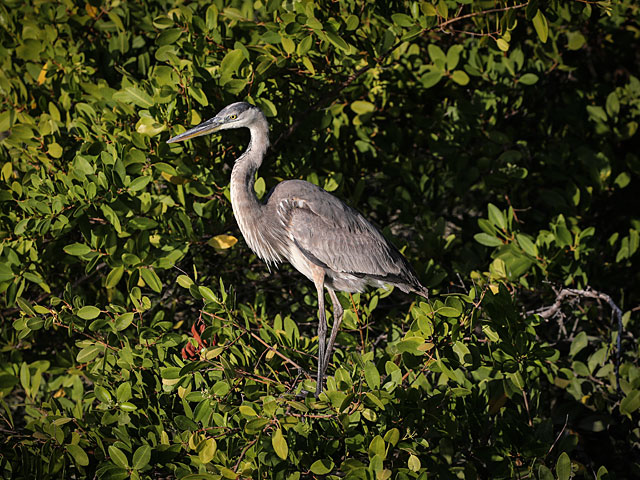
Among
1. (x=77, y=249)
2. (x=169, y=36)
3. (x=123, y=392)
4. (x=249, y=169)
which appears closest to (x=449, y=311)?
(x=249, y=169)

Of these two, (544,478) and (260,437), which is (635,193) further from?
(260,437)

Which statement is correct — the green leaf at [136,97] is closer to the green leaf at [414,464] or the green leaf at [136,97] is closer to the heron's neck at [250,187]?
the heron's neck at [250,187]

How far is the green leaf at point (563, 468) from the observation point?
2152 millimetres

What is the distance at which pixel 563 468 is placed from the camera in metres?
2.16

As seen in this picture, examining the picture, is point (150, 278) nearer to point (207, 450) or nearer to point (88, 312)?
point (88, 312)

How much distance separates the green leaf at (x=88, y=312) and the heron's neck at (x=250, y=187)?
0.85 metres

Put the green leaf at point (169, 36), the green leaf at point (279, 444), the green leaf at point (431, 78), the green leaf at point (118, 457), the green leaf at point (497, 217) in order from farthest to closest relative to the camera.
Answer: the green leaf at point (431, 78) < the green leaf at point (497, 217) < the green leaf at point (169, 36) < the green leaf at point (118, 457) < the green leaf at point (279, 444)

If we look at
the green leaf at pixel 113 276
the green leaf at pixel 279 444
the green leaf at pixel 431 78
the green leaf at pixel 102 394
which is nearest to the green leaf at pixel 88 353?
the green leaf at pixel 102 394

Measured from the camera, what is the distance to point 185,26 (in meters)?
2.99

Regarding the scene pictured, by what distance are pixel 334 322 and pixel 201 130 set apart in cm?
125

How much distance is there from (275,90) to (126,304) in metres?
1.44

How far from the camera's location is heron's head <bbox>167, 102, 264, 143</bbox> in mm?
2742

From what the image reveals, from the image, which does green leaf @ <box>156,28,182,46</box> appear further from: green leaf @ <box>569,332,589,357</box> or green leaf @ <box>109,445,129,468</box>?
green leaf @ <box>569,332,589,357</box>

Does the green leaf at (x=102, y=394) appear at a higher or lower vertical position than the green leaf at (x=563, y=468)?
lower
